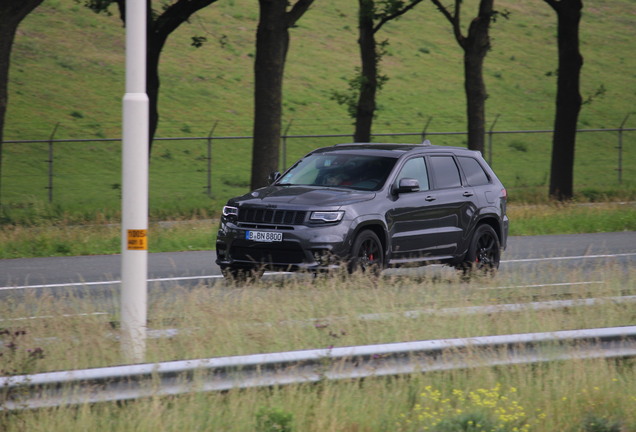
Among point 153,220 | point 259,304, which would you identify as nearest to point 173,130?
point 153,220

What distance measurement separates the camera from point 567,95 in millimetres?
26812

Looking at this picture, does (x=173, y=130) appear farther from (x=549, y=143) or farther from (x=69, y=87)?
(x=549, y=143)

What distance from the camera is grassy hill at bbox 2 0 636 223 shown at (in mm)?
34531

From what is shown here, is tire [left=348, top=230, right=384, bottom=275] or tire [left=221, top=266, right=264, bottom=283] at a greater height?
tire [left=348, top=230, right=384, bottom=275]

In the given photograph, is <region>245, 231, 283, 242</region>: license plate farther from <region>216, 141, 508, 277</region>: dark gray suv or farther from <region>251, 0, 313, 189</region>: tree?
<region>251, 0, 313, 189</region>: tree

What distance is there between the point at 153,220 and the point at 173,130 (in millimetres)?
18407

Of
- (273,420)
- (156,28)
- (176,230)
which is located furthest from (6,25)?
(273,420)

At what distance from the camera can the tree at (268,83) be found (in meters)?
19.9

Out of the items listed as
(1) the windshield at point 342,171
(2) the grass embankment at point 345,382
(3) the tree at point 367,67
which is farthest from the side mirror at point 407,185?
(3) the tree at point 367,67

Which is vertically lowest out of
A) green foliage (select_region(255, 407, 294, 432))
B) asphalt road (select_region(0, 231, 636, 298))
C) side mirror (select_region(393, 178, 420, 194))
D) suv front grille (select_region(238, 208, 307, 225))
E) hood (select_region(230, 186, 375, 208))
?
asphalt road (select_region(0, 231, 636, 298))

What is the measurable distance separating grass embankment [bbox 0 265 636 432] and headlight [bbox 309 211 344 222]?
1481 mm

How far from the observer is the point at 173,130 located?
40.0 meters

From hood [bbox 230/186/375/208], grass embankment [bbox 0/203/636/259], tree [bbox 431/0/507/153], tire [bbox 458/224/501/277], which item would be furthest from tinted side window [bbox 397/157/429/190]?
tree [bbox 431/0/507/153]

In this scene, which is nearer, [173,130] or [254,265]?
[254,265]
